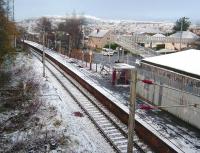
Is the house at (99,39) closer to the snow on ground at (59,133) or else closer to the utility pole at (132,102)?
the snow on ground at (59,133)

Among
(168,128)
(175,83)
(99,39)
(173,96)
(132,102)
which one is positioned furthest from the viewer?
(99,39)

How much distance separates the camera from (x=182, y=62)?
2303cm

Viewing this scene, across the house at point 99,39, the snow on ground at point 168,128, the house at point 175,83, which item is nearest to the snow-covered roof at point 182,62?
the house at point 175,83

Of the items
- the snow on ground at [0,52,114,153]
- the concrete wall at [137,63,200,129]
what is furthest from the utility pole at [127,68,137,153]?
the concrete wall at [137,63,200,129]

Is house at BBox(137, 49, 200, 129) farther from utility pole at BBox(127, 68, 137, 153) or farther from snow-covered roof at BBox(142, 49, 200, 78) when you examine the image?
utility pole at BBox(127, 68, 137, 153)

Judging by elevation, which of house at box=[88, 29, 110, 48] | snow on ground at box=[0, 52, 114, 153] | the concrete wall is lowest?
snow on ground at box=[0, 52, 114, 153]

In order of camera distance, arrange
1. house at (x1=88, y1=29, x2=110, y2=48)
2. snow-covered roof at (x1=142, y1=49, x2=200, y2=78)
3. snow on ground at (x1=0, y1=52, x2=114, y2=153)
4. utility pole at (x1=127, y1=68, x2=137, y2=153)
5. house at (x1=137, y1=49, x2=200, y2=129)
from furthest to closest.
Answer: house at (x1=88, y1=29, x2=110, y2=48), snow-covered roof at (x1=142, y1=49, x2=200, y2=78), house at (x1=137, y1=49, x2=200, y2=129), snow on ground at (x1=0, y1=52, x2=114, y2=153), utility pole at (x1=127, y1=68, x2=137, y2=153)

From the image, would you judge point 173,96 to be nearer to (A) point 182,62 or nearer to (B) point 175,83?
(B) point 175,83

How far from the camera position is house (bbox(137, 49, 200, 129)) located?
1908 cm

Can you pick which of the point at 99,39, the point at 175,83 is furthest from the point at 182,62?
the point at 99,39

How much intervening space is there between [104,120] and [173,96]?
4.94m

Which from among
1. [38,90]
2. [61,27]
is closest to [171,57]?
[38,90]

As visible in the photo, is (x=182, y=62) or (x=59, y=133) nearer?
(x=59, y=133)

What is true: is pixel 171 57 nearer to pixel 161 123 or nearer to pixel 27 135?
pixel 161 123
